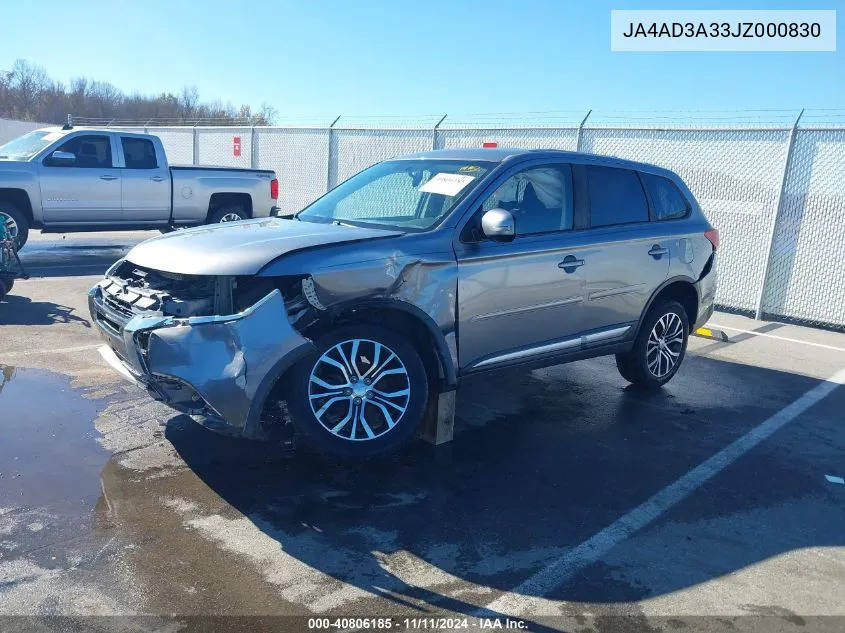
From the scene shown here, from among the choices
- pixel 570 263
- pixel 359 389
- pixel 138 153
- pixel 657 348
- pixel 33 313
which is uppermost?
pixel 138 153

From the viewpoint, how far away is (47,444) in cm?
465

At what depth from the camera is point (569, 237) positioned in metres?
5.43

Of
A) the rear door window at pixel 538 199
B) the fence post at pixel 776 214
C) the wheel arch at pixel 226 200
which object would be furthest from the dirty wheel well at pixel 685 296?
the wheel arch at pixel 226 200

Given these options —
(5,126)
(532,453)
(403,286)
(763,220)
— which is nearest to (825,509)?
(532,453)

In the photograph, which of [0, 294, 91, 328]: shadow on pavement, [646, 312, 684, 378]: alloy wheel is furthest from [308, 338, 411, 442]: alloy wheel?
[0, 294, 91, 328]: shadow on pavement

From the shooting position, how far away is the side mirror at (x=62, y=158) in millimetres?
11734

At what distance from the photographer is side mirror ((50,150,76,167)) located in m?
11.7

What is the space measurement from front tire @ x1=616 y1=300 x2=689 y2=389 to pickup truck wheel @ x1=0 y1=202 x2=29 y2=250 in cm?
901

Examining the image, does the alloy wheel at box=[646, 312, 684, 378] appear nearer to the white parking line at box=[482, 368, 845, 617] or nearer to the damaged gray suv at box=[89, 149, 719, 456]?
the damaged gray suv at box=[89, 149, 719, 456]

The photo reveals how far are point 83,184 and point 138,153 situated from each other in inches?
42.9

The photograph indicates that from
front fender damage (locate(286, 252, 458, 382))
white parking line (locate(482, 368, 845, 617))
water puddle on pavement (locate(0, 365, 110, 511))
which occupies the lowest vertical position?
water puddle on pavement (locate(0, 365, 110, 511))

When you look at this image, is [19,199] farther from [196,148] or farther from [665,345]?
[196,148]

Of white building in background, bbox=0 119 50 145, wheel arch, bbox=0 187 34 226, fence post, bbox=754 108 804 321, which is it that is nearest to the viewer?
fence post, bbox=754 108 804 321

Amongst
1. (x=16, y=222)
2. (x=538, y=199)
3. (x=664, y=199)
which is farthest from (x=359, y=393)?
(x=16, y=222)
